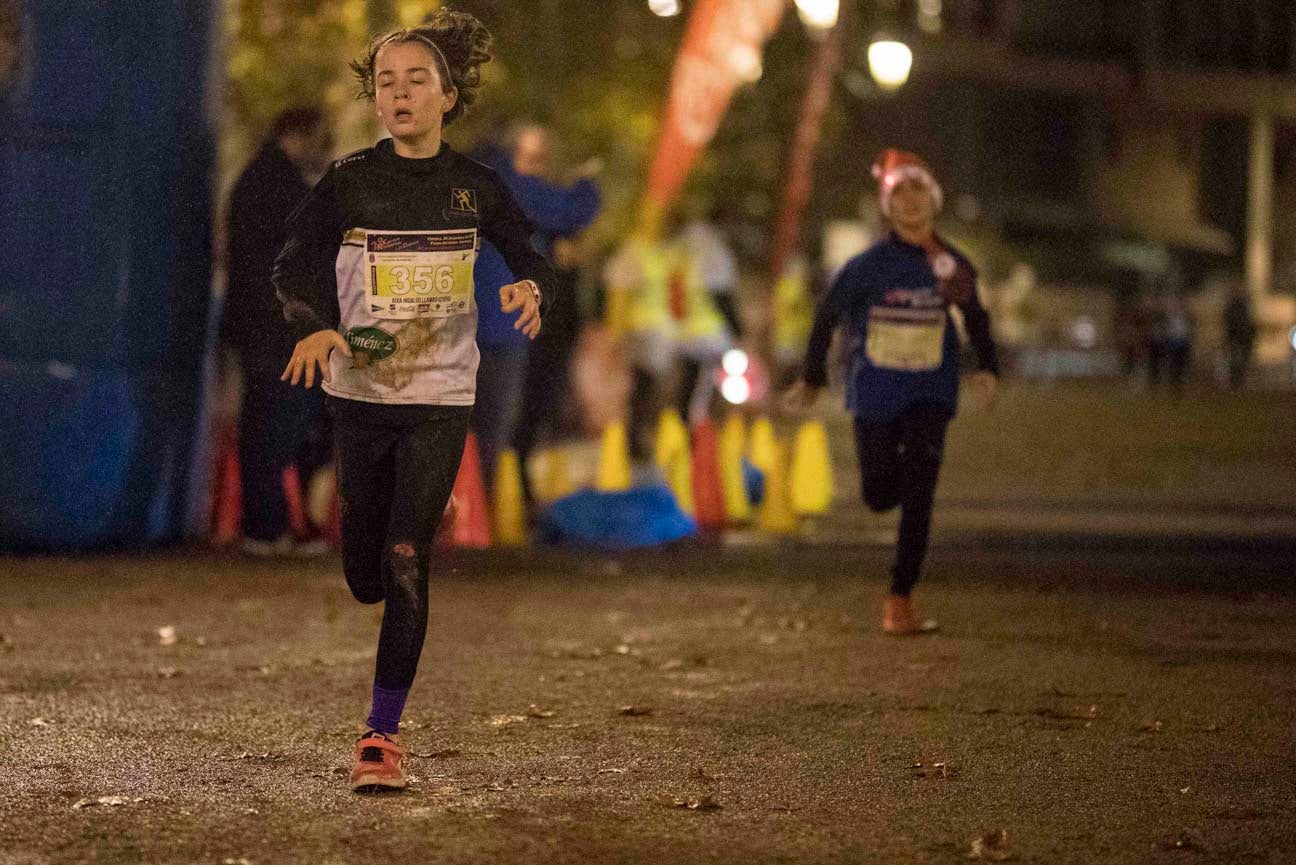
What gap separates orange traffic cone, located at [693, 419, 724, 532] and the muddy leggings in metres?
7.26

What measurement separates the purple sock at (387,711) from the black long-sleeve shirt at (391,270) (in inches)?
29.1

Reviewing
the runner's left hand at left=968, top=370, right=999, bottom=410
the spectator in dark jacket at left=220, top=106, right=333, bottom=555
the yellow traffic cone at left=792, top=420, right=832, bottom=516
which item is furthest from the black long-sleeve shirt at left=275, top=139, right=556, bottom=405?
the yellow traffic cone at left=792, top=420, right=832, bottom=516

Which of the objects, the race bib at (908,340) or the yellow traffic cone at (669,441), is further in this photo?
the yellow traffic cone at (669,441)

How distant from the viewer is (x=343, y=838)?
500 cm

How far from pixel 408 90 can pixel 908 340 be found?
344 centimetres

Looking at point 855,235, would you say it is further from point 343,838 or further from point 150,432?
point 343,838

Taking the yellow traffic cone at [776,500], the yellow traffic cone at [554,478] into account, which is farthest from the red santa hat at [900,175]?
the yellow traffic cone at [554,478]

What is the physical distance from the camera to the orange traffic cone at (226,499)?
1169 cm

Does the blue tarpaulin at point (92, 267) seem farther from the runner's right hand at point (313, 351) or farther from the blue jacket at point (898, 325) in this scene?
the runner's right hand at point (313, 351)

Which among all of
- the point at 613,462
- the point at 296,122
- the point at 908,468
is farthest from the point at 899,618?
the point at 613,462

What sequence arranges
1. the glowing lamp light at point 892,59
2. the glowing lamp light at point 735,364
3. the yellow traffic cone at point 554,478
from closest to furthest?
the yellow traffic cone at point 554,478 < the glowing lamp light at point 892,59 < the glowing lamp light at point 735,364

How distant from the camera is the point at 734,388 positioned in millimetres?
21094

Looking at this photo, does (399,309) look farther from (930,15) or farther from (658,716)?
(930,15)

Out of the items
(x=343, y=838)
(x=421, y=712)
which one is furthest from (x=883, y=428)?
(x=343, y=838)
